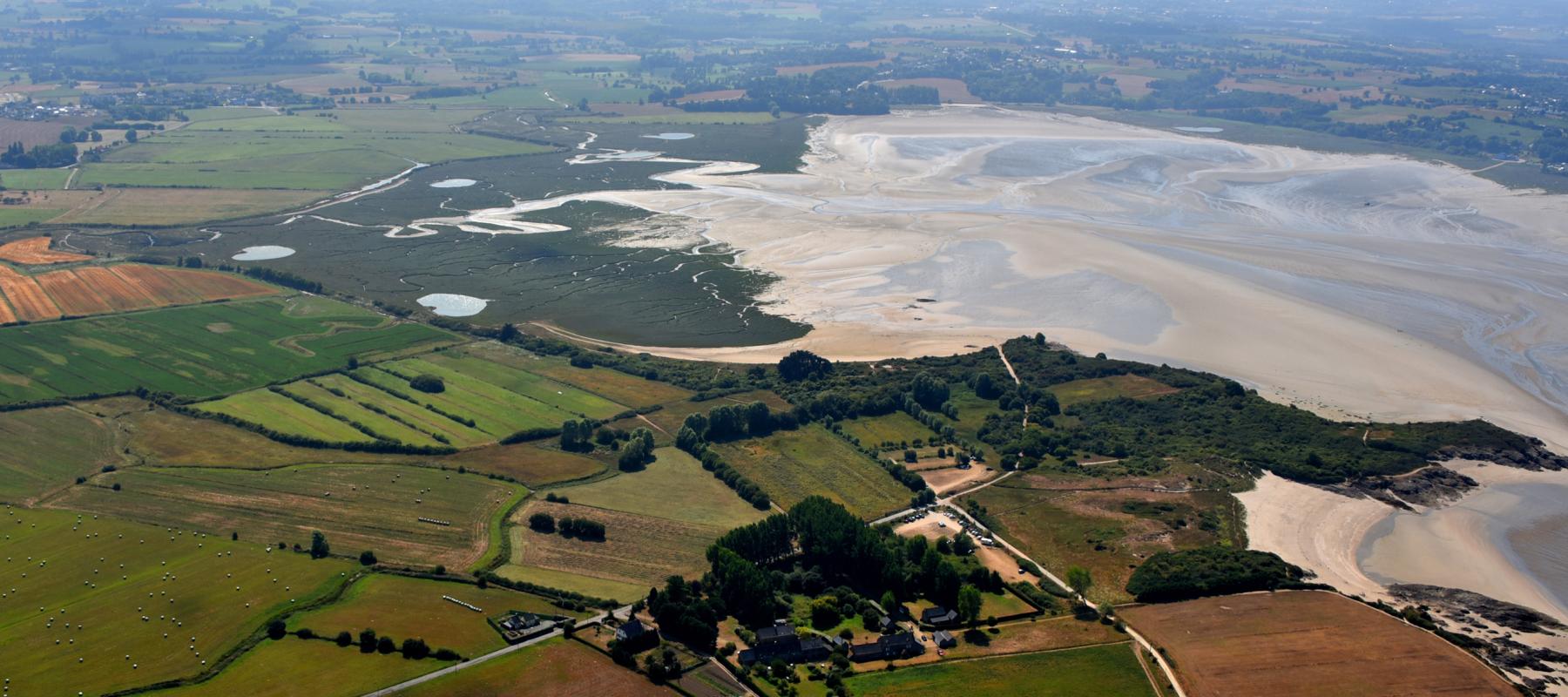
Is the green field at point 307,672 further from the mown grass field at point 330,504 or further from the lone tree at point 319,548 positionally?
the mown grass field at point 330,504

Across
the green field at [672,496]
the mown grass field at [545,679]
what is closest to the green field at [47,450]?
the green field at [672,496]

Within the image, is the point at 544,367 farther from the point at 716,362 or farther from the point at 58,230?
the point at 58,230

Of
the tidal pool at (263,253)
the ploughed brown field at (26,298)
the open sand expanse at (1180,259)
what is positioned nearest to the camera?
the open sand expanse at (1180,259)

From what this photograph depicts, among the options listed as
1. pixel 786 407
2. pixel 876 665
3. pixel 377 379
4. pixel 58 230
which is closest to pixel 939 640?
pixel 876 665

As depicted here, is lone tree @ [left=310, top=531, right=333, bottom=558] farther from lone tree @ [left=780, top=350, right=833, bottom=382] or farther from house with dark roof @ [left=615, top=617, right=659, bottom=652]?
lone tree @ [left=780, top=350, right=833, bottom=382]

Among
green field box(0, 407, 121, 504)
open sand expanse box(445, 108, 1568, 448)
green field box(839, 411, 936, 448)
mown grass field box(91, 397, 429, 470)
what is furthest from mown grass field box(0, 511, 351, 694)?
open sand expanse box(445, 108, 1568, 448)

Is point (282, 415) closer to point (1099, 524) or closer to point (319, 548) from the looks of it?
point (319, 548)
